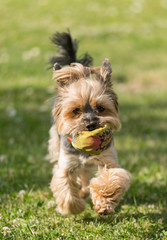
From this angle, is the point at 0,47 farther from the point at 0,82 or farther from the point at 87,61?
the point at 87,61

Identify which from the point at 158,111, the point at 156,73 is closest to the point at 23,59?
the point at 156,73

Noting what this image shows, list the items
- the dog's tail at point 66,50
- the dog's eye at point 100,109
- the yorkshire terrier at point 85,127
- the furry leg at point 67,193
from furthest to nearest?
the dog's tail at point 66,50 < the furry leg at point 67,193 < the dog's eye at point 100,109 < the yorkshire terrier at point 85,127

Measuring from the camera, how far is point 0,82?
Result: 11.7 meters

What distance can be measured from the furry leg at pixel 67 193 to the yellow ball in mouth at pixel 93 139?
2.41 ft

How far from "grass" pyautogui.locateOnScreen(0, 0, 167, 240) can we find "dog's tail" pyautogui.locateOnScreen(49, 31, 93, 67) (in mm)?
1142

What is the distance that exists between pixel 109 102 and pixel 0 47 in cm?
1405

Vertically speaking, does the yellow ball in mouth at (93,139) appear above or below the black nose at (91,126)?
below

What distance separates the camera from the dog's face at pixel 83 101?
379 centimetres

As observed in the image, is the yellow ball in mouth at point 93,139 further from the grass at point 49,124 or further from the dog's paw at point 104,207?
the grass at point 49,124

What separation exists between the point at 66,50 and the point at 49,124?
10.2 ft

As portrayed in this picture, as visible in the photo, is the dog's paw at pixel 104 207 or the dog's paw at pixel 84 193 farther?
the dog's paw at pixel 84 193

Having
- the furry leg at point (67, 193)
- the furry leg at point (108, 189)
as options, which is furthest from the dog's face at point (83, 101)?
the furry leg at point (67, 193)

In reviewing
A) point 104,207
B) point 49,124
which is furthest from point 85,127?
point 49,124

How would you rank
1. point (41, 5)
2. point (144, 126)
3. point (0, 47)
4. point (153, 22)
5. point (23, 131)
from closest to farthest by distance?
1. point (23, 131)
2. point (144, 126)
3. point (0, 47)
4. point (153, 22)
5. point (41, 5)
